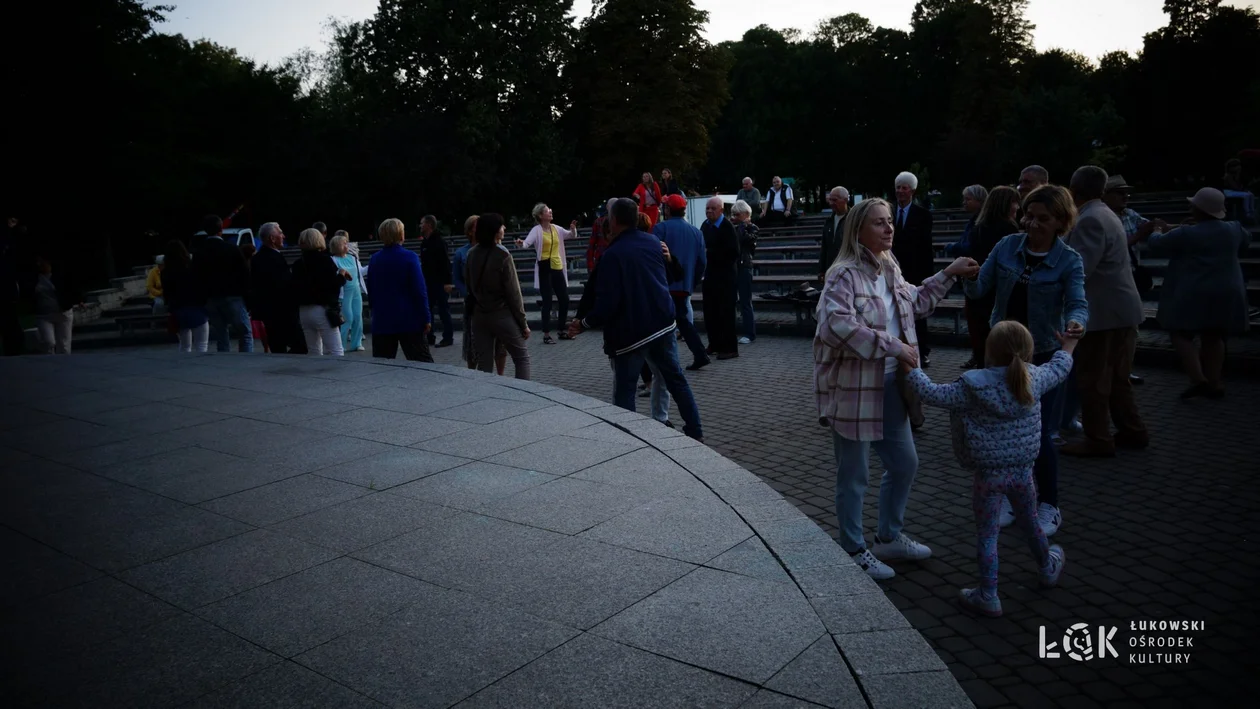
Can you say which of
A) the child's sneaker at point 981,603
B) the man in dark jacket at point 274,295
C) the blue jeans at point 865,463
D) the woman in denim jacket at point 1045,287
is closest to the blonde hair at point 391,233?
the man in dark jacket at point 274,295

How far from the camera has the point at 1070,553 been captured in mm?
4762

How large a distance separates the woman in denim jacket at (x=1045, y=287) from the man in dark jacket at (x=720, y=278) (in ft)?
20.2

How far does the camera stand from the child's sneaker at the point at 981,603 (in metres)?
4.10

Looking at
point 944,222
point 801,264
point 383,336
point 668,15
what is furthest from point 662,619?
point 668,15

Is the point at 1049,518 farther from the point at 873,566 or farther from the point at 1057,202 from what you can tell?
the point at 1057,202

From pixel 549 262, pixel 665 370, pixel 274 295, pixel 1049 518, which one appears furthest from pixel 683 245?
pixel 1049 518

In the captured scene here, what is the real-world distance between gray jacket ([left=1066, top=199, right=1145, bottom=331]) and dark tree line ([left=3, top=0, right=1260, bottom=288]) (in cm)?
3379

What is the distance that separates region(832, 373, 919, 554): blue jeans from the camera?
4617mm

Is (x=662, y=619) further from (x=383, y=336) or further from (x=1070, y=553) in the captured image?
(x=383, y=336)

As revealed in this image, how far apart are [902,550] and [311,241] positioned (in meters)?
8.38

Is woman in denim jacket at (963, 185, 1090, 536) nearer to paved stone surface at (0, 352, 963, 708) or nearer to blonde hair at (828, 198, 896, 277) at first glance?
blonde hair at (828, 198, 896, 277)

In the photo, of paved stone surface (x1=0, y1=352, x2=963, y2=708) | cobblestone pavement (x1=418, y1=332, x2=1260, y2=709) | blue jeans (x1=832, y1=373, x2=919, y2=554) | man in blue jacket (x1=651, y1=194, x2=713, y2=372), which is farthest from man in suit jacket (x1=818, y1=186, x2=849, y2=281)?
blue jeans (x1=832, y1=373, x2=919, y2=554)

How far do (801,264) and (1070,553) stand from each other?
1435cm

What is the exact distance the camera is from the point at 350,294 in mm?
13945
